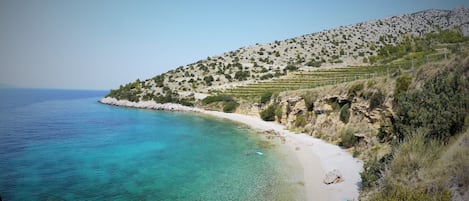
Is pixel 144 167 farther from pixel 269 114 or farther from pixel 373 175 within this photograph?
pixel 269 114

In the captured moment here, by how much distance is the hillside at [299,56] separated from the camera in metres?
81.8

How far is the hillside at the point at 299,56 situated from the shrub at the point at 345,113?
50.0 meters

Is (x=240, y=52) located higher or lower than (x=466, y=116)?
higher

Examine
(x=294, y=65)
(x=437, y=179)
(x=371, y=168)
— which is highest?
(x=294, y=65)

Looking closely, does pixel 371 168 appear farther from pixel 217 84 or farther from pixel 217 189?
pixel 217 84

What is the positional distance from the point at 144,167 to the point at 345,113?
19.6m

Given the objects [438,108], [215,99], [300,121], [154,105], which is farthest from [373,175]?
[154,105]

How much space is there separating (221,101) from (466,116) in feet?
181

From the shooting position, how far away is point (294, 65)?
88375mm

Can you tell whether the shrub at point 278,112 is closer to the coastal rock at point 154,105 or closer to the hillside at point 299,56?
the coastal rock at point 154,105

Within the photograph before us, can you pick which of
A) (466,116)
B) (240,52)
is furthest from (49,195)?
(240,52)

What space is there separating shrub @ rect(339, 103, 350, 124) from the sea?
696 centimetres

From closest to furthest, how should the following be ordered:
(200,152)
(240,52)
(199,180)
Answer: (199,180) → (200,152) → (240,52)

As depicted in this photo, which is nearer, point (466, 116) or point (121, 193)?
point (466, 116)
